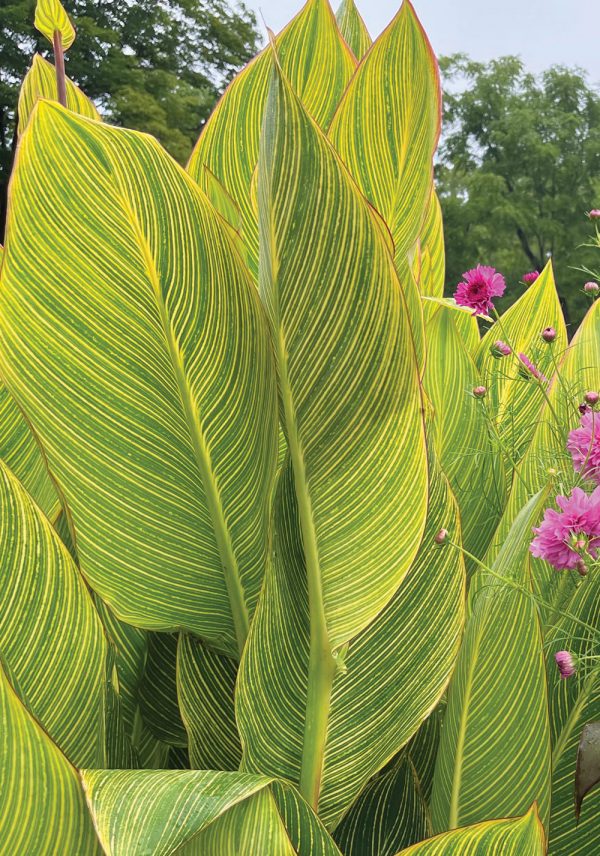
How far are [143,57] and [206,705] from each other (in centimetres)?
1832

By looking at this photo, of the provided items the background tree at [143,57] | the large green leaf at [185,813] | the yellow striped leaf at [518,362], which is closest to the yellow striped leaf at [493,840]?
the large green leaf at [185,813]

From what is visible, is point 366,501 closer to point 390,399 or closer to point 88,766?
point 390,399

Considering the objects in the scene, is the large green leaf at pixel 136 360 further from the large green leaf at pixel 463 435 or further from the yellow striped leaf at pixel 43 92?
the yellow striped leaf at pixel 43 92

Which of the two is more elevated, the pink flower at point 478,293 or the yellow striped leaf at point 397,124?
the yellow striped leaf at point 397,124

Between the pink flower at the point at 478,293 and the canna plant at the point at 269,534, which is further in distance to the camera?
the pink flower at the point at 478,293

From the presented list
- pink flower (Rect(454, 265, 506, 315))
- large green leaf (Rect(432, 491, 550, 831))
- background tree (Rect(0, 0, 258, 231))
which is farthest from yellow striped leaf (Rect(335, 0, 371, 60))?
background tree (Rect(0, 0, 258, 231))

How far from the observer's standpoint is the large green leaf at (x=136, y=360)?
2.02 feet

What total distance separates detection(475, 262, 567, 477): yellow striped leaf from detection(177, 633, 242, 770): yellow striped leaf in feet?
1.47

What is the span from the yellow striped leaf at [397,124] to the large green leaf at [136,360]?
0.79 feet

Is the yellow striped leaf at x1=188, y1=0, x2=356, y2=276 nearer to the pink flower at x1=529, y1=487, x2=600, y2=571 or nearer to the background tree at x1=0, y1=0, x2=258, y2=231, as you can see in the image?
the pink flower at x1=529, y1=487, x2=600, y2=571

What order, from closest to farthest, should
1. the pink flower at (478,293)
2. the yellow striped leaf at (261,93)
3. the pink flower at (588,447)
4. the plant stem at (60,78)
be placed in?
1. the pink flower at (588,447)
2. the plant stem at (60,78)
3. the yellow striped leaf at (261,93)
4. the pink flower at (478,293)

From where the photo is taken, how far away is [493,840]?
23.0 inches

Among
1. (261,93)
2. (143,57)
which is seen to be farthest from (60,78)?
(143,57)

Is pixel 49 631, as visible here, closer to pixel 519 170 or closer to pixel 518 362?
pixel 518 362
